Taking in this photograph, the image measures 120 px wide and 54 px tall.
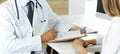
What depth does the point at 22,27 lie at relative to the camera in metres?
1.52

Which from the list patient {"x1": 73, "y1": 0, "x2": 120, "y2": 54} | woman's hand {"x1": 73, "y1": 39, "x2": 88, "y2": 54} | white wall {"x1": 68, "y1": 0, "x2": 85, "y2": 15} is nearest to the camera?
patient {"x1": 73, "y1": 0, "x2": 120, "y2": 54}

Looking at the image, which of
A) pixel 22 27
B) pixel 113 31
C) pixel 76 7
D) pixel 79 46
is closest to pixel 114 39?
pixel 113 31

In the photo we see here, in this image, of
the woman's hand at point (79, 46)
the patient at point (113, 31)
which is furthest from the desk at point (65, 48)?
the patient at point (113, 31)

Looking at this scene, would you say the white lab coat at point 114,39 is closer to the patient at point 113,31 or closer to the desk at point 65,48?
the patient at point 113,31

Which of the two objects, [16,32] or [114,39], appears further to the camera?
[16,32]

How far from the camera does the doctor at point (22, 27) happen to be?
4.67 ft

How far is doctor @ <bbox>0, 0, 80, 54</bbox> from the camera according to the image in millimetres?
1424

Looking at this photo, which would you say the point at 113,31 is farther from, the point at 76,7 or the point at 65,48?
the point at 76,7

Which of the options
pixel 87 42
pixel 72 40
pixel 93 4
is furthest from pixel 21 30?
pixel 93 4

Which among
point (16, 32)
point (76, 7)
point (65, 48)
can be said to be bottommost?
point (65, 48)

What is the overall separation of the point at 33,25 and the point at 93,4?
1469 mm

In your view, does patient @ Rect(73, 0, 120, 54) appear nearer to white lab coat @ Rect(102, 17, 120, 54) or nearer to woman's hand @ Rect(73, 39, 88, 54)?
white lab coat @ Rect(102, 17, 120, 54)

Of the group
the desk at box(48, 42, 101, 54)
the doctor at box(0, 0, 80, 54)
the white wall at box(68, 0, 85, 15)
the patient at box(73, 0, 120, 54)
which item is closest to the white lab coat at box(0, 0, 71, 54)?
the doctor at box(0, 0, 80, 54)

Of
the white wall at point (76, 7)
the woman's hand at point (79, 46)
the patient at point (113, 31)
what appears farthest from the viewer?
the white wall at point (76, 7)
